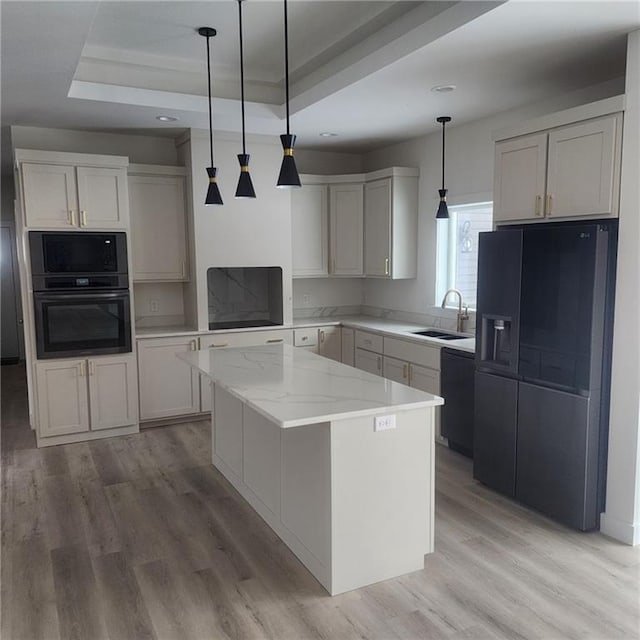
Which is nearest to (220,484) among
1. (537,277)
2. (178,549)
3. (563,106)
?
(178,549)

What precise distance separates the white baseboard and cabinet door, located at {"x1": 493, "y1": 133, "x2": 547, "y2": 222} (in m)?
1.70

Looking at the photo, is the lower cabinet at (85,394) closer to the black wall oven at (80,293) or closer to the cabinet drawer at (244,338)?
the black wall oven at (80,293)

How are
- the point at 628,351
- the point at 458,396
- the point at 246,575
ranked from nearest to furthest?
the point at 246,575 < the point at 628,351 < the point at 458,396

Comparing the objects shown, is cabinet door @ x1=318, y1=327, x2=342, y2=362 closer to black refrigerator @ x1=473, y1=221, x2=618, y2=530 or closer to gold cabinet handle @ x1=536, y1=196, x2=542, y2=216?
black refrigerator @ x1=473, y1=221, x2=618, y2=530

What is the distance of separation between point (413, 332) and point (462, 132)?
1.75 m

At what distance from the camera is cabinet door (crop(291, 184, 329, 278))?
18.3 ft

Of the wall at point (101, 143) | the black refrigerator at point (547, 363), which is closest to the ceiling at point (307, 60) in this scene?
the wall at point (101, 143)

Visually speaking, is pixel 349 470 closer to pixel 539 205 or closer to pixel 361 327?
pixel 539 205

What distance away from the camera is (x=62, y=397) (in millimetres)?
4480

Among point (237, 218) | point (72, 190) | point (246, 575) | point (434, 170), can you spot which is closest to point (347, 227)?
point (434, 170)

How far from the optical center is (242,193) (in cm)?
301

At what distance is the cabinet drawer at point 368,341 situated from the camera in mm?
4977

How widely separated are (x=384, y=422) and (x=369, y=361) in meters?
2.65

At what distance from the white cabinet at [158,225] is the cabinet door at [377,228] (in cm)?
177
